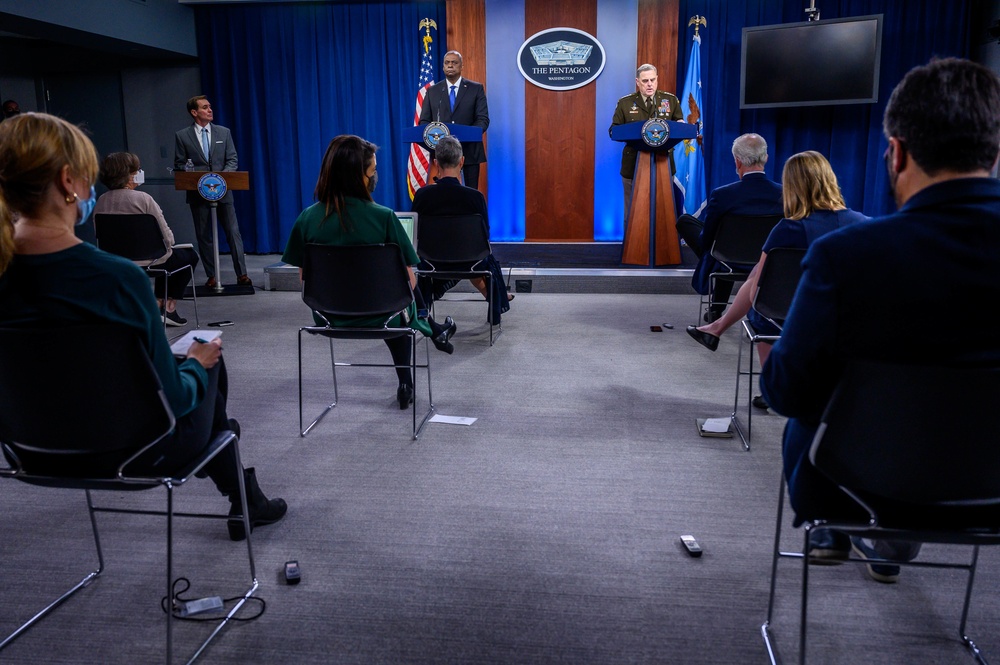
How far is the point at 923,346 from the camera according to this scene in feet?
4.24

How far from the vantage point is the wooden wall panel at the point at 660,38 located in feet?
26.0

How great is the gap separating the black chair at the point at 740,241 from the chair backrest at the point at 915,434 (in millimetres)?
2975

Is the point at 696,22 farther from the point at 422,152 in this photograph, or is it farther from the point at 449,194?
the point at 449,194

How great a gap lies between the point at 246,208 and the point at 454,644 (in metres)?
8.20

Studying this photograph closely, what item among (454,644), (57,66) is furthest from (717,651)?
(57,66)

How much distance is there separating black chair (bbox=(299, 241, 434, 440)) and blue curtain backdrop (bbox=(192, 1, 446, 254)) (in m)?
5.80

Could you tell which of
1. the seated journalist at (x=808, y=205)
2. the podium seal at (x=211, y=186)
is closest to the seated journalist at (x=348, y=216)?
the seated journalist at (x=808, y=205)

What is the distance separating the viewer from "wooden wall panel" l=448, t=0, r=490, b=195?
8.23 meters

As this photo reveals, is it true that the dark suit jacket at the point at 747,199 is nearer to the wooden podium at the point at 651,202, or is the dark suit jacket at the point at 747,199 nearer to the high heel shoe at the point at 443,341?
the high heel shoe at the point at 443,341

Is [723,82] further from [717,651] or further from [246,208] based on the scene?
[717,651]

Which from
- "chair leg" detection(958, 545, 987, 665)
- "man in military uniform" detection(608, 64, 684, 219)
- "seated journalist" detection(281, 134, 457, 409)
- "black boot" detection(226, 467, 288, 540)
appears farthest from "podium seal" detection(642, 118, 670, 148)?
"chair leg" detection(958, 545, 987, 665)

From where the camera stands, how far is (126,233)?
4613mm

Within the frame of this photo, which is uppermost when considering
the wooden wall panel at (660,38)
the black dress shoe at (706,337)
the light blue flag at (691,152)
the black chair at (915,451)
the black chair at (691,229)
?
the wooden wall panel at (660,38)

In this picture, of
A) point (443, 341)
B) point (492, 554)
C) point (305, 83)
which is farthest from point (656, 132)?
point (492, 554)
